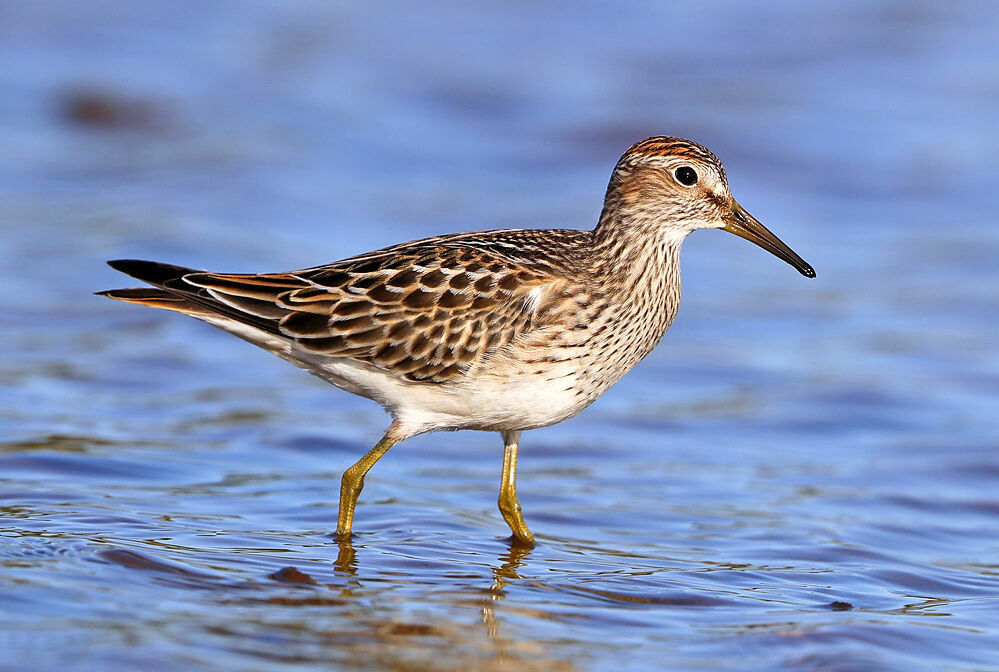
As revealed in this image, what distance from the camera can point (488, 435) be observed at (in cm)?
1044

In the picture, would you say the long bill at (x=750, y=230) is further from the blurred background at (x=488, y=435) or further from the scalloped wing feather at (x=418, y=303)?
the blurred background at (x=488, y=435)

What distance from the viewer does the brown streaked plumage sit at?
7.71 m

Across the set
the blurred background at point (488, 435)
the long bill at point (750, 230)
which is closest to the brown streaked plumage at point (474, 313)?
the long bill at point (750, 230)

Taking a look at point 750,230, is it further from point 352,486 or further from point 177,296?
point 177,296

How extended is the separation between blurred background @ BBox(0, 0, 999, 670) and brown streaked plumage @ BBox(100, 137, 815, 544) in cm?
75

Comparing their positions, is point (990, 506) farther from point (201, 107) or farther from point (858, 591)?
point (201, 107)

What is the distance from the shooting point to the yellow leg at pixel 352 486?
25.6 feet

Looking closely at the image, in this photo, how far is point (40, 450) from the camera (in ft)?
28.8

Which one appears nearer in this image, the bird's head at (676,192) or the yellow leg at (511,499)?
the yellow leg at (511,499)

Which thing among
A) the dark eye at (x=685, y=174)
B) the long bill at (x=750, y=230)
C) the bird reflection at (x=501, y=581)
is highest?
the dark eye at (x=685, y=174)

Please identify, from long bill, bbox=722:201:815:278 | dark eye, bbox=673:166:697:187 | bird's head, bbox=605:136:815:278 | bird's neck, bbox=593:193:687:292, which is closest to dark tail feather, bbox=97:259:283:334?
bird's neck, bbox=593:193:687:292

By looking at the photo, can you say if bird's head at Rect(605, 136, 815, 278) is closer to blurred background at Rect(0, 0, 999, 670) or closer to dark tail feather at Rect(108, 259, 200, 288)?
blurred background at Rect(0, 0, 999, 670)

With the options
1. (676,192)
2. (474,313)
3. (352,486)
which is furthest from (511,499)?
(676,192)

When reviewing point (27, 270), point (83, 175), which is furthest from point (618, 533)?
point (83, 175)
